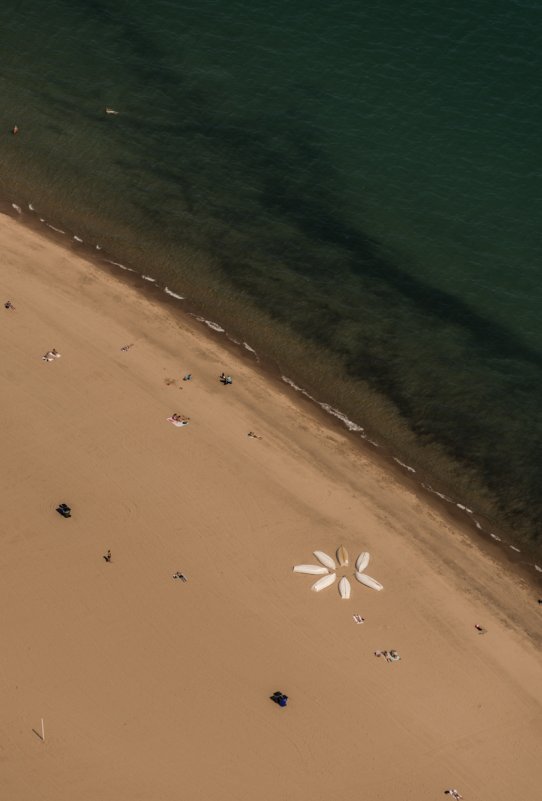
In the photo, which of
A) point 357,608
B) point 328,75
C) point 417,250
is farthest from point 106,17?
point 357,608

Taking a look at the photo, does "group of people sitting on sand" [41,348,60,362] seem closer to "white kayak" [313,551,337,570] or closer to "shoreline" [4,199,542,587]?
"shoreline" [4,199,542,587]

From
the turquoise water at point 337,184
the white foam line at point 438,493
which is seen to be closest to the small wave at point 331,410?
the turquoise water at point 337,184

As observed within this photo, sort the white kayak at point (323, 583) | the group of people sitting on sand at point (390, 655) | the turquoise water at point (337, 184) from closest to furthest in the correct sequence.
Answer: the group of people sitting on sand at point (390, 655) → the white kayak at point (323, 583) → the turquoise water at point (337, 184)

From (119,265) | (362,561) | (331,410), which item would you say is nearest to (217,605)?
(362,561)

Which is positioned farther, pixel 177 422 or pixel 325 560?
pixel 177 422

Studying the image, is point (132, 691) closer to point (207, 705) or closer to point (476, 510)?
point (207, 705)

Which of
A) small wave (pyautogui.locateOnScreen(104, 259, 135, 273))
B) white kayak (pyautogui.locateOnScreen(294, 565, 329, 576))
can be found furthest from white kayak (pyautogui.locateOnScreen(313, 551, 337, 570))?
small wave (pyautogui.locateOnScreen(104, 259, 135, 273))

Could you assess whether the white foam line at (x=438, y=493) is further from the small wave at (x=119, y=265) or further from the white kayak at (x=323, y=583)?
the small wave at (x=119, y=265)

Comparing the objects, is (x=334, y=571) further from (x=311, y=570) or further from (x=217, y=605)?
(x=217, y=605)
